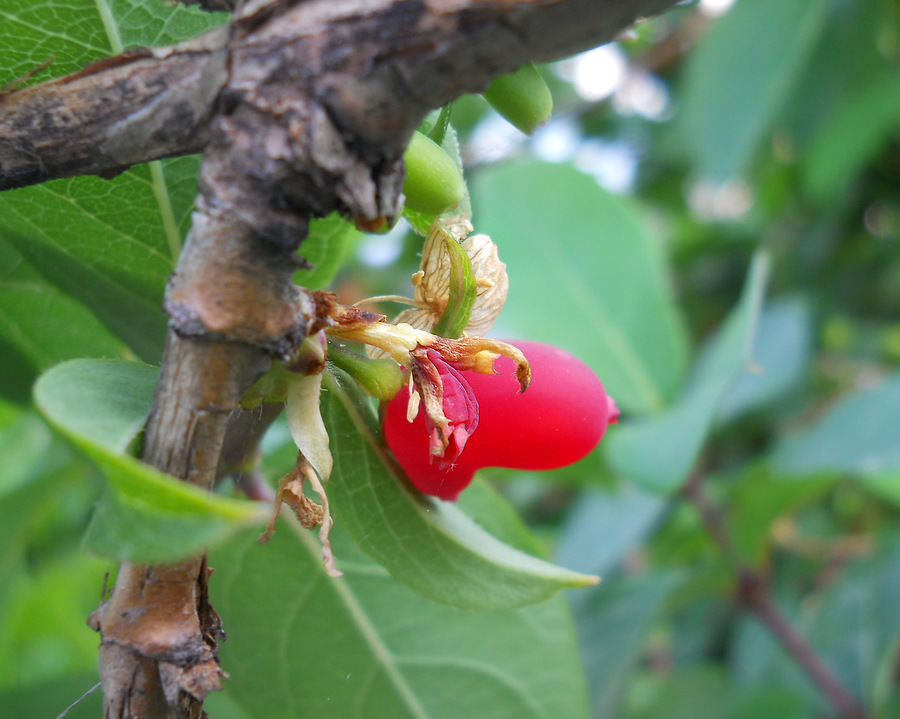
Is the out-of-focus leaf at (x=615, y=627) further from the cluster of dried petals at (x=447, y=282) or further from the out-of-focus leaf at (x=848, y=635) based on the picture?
the cluster of dried petals at (x=447, y=282)

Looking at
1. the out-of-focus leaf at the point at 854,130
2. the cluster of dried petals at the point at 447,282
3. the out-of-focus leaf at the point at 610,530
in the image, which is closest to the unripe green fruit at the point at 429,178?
the cluster of dried petals at the point at 447,282

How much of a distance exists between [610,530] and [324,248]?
1334 mm

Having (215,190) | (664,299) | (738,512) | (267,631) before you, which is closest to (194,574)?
(215,190)

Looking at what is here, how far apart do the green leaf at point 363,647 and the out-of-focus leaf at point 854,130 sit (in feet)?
5.38

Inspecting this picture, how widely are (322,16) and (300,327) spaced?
0.56 feet

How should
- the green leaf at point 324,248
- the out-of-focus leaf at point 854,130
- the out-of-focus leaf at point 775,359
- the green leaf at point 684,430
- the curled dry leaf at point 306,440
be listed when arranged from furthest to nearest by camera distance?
the out-of-focus leaf at point 854,130
the out-of-focus leaf at point 775,359
the green leaf at point 684,430
the green leaf at point 324,248
the curled dry leaf at point 306,440

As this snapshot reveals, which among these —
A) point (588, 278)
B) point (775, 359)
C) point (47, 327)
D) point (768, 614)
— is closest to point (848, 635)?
point (768, 614)

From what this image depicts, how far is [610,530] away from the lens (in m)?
1.88

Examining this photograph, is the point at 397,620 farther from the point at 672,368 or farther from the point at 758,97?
the point at 758,97

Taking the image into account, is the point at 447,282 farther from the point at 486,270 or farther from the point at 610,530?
the point at 610,530

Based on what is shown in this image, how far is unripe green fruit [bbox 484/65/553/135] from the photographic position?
1.71 ft

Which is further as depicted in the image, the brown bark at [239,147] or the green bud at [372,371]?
the green bud at [372,371]

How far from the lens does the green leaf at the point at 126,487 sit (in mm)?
331

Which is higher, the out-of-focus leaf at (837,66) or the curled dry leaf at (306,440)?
the out-of-focus leaf at (837,66)
